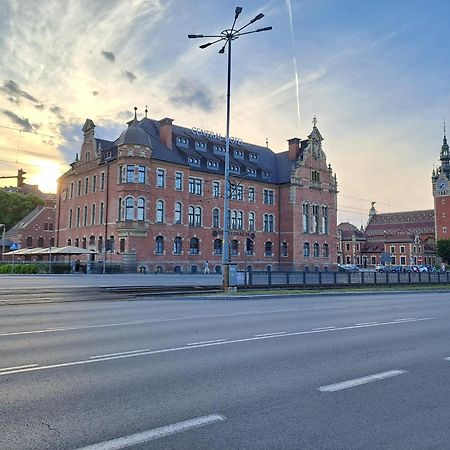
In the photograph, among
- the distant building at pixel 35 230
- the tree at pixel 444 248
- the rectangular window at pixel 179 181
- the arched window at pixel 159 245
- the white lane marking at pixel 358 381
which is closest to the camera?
the white lane marking at pixel 358 381

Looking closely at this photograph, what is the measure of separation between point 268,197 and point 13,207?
5433cm

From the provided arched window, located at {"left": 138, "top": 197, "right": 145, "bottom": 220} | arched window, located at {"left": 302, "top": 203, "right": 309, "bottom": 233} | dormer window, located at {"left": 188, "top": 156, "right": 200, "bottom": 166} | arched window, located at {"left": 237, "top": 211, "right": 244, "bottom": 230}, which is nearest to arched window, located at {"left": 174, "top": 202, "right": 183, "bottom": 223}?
arched window, located at {"left": 138, "top": 197, "right": 145, "bottom": 220}

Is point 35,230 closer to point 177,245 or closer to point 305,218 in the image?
point 177,245

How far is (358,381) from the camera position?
6.23 meters

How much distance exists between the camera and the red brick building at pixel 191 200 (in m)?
52.6

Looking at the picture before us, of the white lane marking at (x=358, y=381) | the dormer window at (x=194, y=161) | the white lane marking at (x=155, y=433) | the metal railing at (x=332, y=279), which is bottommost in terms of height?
the white lane marking at (x=155, y=433)

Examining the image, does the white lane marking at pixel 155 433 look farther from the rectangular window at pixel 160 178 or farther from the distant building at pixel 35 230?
the distant building at pixel 35 230

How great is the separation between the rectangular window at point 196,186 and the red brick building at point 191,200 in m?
0.13

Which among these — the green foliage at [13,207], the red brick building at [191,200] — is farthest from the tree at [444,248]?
the green foliage at [13,207]

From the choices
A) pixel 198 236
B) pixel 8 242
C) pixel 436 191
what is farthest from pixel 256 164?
pixel 436 191

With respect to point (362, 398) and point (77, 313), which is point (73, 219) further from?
point (362, 398)

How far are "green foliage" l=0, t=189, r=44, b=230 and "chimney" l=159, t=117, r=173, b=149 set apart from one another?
45.3 metres

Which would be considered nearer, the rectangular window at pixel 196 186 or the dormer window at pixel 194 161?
the rectangular window at pixel 196 186

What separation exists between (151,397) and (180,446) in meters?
1.42
